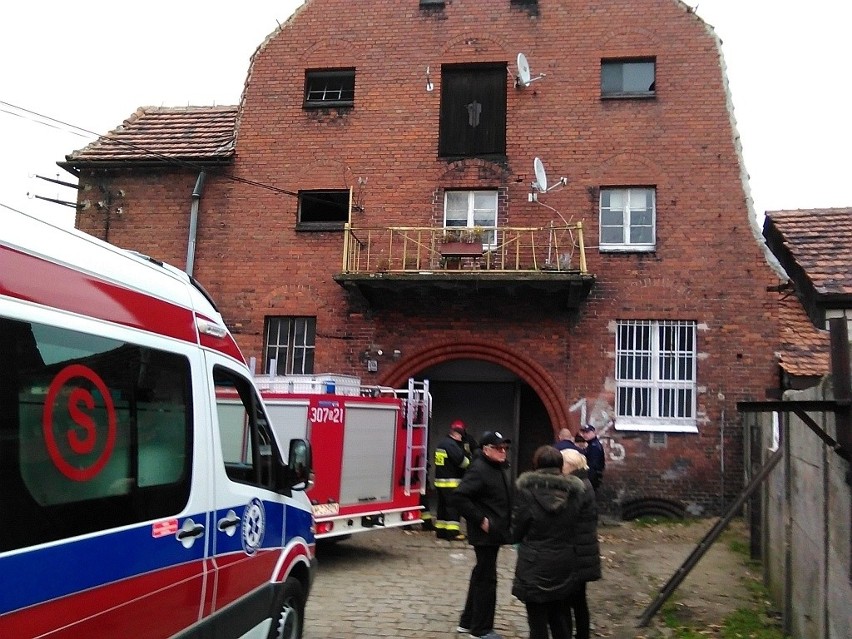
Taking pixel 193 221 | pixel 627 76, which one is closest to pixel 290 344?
pixel 193 221

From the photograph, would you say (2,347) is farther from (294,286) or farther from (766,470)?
(294,286)

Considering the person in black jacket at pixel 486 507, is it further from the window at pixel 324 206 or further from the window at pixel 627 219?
the window at pixel 324 206

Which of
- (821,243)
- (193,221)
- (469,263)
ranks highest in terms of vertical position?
(193,221)

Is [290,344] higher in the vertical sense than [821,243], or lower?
lower

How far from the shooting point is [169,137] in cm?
1653

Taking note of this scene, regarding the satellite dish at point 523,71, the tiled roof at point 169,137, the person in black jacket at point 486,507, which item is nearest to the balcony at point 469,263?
the satellite dish at point 523,71

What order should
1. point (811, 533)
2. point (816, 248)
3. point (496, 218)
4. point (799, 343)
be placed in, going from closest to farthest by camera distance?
point (811, 533) → point (816, 248) → point (799, 343) → point (496, 218)

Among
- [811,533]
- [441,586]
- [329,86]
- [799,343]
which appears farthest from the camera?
[329,86]

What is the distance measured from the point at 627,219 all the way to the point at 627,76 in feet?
9.55

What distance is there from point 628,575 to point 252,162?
1072 cm

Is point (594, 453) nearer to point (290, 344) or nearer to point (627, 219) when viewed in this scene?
point (627, 219)

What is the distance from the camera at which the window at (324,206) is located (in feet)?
51.1

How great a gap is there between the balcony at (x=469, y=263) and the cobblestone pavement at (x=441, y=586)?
4.36 meters

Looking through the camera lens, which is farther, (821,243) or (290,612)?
(821,243)
